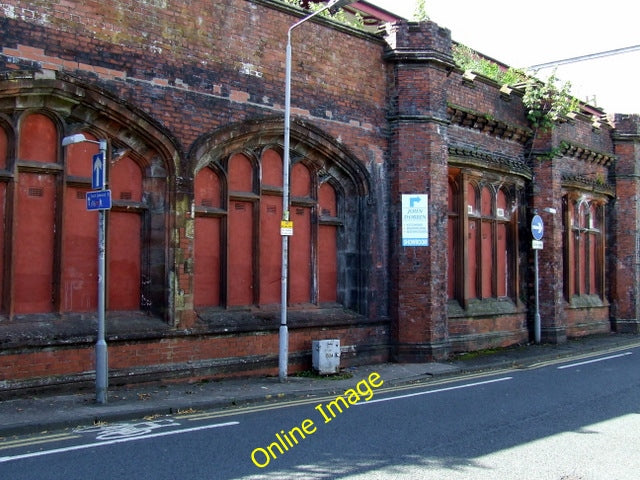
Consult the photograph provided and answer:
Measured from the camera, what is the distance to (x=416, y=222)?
599 inches

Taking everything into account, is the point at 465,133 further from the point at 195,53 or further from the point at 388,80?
the point at 195,53

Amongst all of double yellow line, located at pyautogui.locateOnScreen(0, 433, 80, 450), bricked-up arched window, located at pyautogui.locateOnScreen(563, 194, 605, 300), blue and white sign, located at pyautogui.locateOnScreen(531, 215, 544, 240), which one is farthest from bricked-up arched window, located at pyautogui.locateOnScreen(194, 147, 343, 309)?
bricked-up arched window, located at pyautogui.locateOnScreen(563, 194, 605, 300)

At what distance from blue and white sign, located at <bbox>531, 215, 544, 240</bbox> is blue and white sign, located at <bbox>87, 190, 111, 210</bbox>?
13361 mm

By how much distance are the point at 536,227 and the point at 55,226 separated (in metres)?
13.6

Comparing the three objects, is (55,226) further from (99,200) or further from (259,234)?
(259,234)

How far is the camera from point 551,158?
2017 centimetres

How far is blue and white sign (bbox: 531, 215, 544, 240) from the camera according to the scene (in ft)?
63.7

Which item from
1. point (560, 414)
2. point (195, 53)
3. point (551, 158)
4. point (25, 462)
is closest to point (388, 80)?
point (195, 53)

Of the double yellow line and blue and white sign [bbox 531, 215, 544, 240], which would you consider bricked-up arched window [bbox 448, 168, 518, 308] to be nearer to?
blue and white sign [bbox 531, 215, 544, 240]

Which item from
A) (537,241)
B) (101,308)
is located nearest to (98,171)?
(101,308)

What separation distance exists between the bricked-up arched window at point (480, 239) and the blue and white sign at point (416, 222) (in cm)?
270

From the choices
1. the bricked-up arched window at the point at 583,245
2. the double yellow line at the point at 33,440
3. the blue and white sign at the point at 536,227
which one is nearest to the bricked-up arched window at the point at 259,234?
the double yellow line at the point at 33,440

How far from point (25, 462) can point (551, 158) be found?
1724 cm

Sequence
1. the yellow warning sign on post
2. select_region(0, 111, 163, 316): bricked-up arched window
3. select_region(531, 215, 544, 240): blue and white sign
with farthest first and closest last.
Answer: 1. select_region(531, 215, 544, 240): blue and white sign
2. the yellow warning sign on post
3. select_region(0, 111, 163, 316): bricked-up arched window
